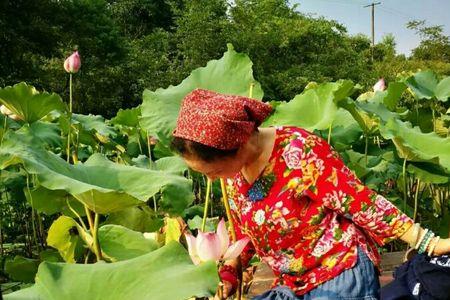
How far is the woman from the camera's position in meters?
1.27

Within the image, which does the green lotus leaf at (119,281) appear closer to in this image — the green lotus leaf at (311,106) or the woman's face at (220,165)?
the woman's face at (220,165)

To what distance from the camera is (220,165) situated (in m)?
1.27

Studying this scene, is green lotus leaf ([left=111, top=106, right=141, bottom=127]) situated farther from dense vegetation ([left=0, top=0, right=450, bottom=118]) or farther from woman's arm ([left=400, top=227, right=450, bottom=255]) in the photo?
dense vegetation ([left=0, top=0, right=450, bottom=118])

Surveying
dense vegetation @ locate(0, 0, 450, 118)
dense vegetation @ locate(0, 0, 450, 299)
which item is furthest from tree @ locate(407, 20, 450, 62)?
dense vegetation @ locate(0, 0, 450, 299)

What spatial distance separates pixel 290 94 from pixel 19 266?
13.9 m

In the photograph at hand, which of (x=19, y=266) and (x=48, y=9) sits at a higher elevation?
(x=48, y=9)

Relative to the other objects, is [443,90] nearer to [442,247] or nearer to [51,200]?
[442,247]

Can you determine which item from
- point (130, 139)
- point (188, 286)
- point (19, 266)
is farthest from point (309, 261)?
point (130, 139)

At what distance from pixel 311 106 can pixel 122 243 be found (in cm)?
104

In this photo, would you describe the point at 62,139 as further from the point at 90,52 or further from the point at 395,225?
the point at 90,52

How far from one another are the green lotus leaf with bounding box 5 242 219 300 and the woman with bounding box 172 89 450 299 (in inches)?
14.1

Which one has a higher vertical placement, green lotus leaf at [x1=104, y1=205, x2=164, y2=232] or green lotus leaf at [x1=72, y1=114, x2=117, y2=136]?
green lotus leaf at [x1=72, y1=114, x2=117, y2=136]

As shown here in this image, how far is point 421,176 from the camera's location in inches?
94.8

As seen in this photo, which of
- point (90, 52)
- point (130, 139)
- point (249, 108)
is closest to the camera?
point (249, 108)
